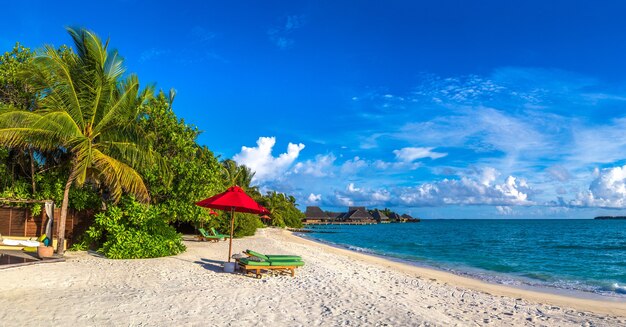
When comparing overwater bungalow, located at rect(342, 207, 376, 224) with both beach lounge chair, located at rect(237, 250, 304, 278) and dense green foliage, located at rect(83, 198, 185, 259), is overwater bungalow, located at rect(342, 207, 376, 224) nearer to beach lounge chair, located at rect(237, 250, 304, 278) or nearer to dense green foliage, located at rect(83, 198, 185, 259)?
dense green foliage, located at rect(83, 198, 185, 259)

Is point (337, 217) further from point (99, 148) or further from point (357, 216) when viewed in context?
point (99, 148)

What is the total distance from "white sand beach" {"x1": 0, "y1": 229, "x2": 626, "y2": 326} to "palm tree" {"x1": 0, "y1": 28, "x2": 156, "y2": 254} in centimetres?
269

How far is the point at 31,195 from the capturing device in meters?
13.2

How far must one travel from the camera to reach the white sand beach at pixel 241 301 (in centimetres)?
630

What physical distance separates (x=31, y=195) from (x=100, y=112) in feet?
12.5

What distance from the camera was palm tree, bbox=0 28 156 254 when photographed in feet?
36.2

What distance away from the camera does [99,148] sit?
12.5 m

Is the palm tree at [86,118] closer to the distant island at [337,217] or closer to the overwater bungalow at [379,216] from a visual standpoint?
the distant island at [337,217]

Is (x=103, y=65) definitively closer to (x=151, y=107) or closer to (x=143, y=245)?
(x=151, y=107)

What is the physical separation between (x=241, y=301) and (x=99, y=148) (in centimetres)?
782

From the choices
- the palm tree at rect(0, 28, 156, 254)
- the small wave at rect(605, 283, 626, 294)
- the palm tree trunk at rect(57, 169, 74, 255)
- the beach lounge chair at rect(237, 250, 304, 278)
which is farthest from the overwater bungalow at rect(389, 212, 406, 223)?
the palm tree trunk at rect(57, 169, 74, 255)

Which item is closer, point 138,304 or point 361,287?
point 138,304

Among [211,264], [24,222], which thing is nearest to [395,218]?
[211,264]

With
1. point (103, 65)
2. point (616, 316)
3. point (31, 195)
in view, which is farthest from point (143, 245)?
point (616, 316)
